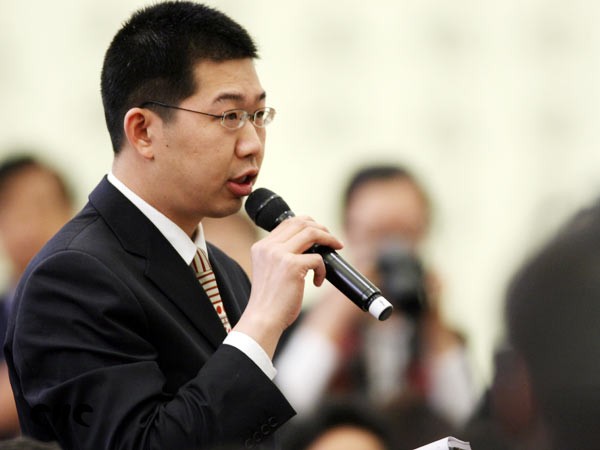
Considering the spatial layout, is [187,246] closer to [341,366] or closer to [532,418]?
[532,418]

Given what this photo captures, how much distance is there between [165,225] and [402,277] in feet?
4.74

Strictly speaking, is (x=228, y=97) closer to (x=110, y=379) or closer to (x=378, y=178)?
(x=110, y=379)

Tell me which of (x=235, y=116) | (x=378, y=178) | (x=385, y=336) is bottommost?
(x=385, y=336)

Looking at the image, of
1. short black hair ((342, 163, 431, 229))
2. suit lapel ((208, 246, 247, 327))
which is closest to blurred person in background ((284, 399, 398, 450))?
suit lapel ((208, 246, 247, 327))

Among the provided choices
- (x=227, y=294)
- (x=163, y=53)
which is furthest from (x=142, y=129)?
(x=227, y=294)

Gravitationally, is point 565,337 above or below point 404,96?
above

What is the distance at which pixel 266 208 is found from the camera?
194 centimetres

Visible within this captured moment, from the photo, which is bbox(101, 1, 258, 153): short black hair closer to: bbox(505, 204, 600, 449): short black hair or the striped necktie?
the striped necktie

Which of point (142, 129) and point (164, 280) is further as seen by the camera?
point (142, 129)

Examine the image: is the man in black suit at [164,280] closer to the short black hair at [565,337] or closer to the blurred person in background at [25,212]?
the short black hair at [565,337]

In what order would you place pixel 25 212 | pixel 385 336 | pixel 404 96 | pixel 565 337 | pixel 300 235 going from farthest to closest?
pixel 404 96
pixel 25 212
pixel 385 336
pixel 300 235
pixel 565 337

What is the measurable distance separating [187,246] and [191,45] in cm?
39

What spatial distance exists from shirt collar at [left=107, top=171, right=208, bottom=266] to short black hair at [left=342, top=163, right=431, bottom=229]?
1573 mm

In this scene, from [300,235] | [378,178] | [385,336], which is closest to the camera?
[300,235]
